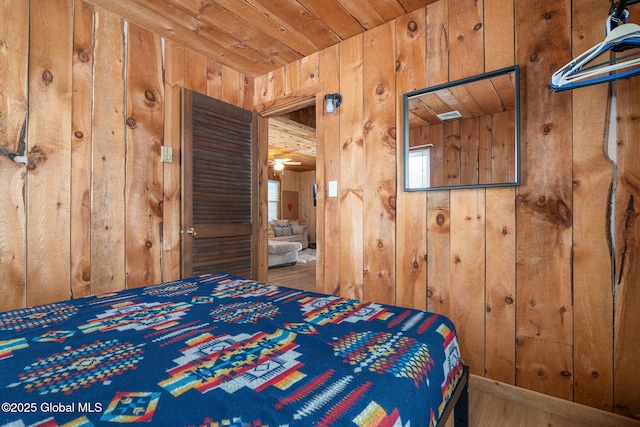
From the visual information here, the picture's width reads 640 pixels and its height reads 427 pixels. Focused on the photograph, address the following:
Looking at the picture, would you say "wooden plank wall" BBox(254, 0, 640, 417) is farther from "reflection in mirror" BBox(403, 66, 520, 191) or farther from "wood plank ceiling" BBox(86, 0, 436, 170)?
"wood plank ceiling" BBox(86, 0, 436, 170)

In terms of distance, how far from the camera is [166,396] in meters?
0.62

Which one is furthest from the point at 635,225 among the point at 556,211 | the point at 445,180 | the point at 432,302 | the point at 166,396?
the point at 166,396

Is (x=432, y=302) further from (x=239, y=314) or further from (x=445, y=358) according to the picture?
(x=239, y=314)

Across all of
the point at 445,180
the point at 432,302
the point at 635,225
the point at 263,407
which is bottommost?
the point at 432,302

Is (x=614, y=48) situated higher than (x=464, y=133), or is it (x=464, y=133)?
(x=614, y=48)

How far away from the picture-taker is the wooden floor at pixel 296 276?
4.31 meters

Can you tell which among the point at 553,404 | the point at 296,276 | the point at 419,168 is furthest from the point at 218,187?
the point at 553,404

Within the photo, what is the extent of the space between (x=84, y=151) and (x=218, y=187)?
3.17 ft

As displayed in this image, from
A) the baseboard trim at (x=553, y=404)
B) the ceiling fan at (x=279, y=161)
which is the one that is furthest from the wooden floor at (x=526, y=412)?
the ceiling fan at (x=279, y=161)

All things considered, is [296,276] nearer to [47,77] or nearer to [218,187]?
[218,187]

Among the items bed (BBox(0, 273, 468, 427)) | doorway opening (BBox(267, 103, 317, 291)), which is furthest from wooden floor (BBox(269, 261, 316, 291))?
bed (BBox(0, 273, 468, 427))

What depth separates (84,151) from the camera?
2.05 metres

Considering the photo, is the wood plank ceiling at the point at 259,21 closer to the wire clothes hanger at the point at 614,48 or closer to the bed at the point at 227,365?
the wire clothes hanger at the point at 614,48

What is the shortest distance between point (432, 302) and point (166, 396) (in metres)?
1.79
